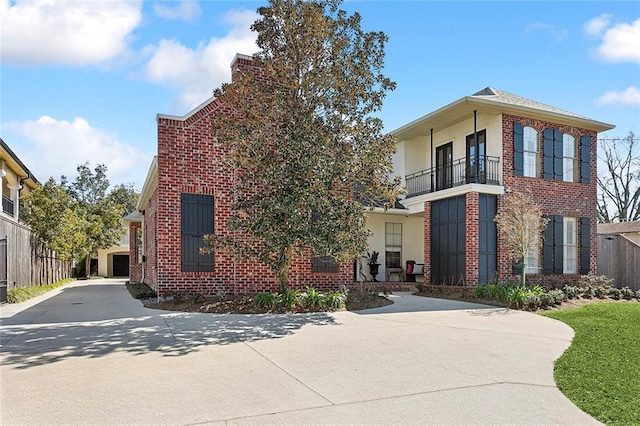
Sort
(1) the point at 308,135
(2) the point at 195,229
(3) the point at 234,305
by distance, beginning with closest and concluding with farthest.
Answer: (1) the point at 308,135 → (3) the point at 234,305 → (2) the point at 195,229

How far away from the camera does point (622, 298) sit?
14789 mm

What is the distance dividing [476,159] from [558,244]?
4.29 metres

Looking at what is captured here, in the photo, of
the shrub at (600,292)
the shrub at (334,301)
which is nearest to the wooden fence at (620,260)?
the shrub at (600,292)

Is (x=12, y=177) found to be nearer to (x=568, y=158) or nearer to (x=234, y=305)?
(x=234, y=305)

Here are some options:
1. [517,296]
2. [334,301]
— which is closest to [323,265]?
[334,301]

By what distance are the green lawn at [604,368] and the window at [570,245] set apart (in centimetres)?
620

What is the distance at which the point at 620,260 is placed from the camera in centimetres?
1711

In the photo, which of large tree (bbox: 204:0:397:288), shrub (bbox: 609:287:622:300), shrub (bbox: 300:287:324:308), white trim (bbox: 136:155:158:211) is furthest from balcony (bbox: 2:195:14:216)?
shrub (bbox: 609:287:622:300)

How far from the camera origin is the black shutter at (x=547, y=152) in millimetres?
16344

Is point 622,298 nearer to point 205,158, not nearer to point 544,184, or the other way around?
point 544,184

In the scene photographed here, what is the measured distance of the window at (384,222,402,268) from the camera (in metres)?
19.1

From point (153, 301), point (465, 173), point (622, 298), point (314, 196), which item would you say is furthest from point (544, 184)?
point (153, 301)

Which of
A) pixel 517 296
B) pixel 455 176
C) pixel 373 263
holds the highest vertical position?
pixel 455 176

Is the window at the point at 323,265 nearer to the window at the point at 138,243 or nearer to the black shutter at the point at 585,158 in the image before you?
the black shutter at the point at 585,158
